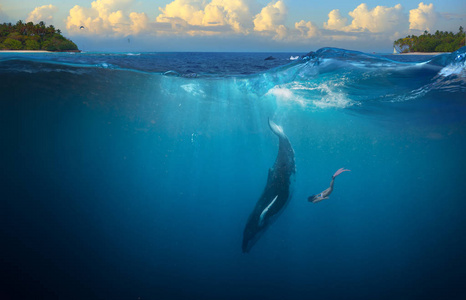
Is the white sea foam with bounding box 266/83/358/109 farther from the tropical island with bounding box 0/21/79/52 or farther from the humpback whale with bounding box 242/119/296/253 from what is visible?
the tropical island with bounding box 0/21/79/52

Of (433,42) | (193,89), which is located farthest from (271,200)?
(433,42)

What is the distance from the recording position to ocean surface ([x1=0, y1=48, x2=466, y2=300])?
24.6 ft

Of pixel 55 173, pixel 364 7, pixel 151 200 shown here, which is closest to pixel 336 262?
pixel 364 7

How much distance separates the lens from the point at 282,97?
33.5 ft

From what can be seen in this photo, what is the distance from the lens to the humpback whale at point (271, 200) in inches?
256

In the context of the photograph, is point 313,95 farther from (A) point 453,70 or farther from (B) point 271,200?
(B) point 271,200

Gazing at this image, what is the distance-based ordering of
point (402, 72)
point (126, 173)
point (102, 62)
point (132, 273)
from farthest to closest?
point (126, 173) → point (132, 273) → point (102, 62) → point (402, 72)

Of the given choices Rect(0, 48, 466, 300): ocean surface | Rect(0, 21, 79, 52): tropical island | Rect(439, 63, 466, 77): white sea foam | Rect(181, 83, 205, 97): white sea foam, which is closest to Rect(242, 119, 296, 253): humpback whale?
Rect(0, 48, 466, 300): ocean surface

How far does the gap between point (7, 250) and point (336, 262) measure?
12724 millimetres

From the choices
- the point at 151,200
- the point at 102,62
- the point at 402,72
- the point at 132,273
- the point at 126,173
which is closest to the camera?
the point at 402,72

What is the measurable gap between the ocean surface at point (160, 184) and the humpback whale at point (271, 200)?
204cm

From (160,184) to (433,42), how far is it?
15354mm

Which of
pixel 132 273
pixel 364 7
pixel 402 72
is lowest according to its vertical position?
pixel 132 273

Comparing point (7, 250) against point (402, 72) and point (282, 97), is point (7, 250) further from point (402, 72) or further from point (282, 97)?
point (402, 72)
